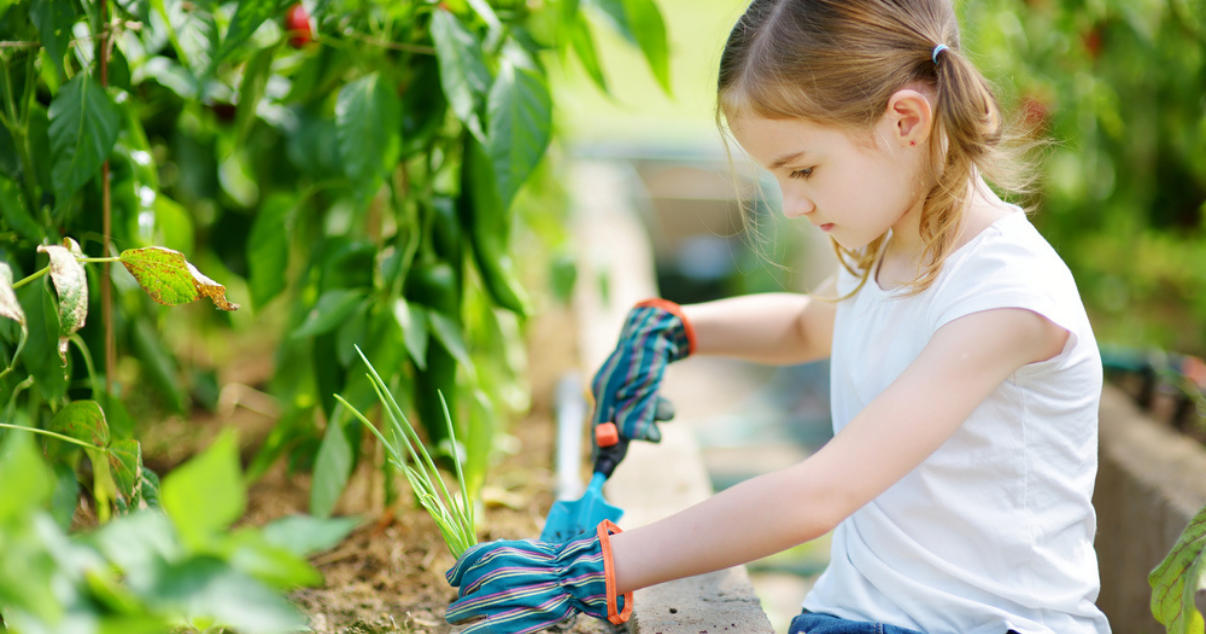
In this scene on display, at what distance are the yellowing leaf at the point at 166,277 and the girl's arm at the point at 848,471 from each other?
0.43 m

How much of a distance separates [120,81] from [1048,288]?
3.08 feet

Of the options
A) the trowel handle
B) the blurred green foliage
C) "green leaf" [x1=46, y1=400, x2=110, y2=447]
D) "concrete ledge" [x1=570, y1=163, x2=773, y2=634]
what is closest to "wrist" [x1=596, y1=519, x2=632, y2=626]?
"concrete ledge" [x1=570, y1=163, x2=773, y2=634]

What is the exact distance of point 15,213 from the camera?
0.87m

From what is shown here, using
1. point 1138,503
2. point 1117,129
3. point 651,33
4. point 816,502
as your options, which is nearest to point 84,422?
point 816,502

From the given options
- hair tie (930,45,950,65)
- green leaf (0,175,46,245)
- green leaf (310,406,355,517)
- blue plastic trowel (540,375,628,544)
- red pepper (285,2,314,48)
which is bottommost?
green leaf (310,406,355,517)

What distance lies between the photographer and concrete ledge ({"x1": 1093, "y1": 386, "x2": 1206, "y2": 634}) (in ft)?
4.09

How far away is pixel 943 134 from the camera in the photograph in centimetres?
88

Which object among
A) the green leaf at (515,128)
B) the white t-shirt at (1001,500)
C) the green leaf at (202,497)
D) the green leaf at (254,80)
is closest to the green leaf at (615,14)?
the green leaf at (515,128)

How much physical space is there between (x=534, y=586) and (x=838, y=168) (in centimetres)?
48

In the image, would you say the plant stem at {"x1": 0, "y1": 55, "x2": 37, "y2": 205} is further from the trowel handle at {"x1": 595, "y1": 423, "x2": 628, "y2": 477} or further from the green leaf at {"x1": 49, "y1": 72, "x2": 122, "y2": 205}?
the trowel handle at {"x1": 595, "y1": 423, "x2": 628, "y2": 477}

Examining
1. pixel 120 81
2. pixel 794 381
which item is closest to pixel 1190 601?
pixel 120 81

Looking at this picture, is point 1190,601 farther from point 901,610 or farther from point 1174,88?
point 1174,88

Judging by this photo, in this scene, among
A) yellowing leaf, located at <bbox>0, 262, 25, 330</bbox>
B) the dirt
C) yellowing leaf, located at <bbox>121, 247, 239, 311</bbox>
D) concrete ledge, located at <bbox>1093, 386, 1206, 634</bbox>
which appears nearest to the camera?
yellowing leaf, located at <bbox>0, 262, 25, 330</bbox>

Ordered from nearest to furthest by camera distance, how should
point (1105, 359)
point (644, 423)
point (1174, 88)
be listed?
point (644, 423) < point (1105, 359) < point (1174, 88)
